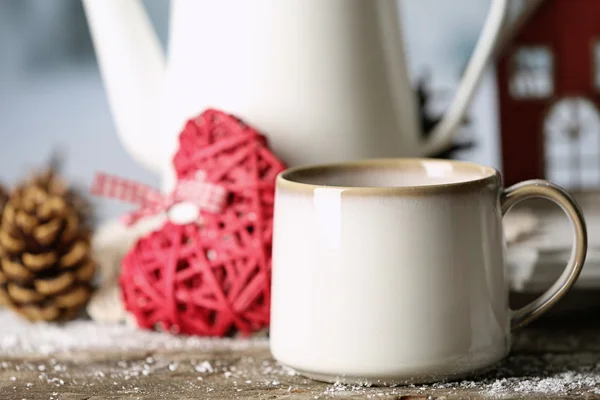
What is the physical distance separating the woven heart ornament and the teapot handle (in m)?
0.14

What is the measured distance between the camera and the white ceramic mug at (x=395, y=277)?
396mm

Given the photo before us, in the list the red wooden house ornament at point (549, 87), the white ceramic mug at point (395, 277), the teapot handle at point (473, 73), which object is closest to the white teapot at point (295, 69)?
the teapot handle at point (473, 73)

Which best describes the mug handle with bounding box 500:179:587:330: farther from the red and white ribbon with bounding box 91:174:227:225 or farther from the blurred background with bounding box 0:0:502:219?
the blurred background with bounding box 0:0:502:219

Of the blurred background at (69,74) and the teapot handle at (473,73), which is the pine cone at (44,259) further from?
the blurred background at (69,74)

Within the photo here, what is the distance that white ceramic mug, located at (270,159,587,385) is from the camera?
1.30 feet

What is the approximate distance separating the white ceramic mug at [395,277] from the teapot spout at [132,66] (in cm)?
18

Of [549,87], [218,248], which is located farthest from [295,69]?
[549,87]

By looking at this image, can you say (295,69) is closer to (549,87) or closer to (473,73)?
(473,73)

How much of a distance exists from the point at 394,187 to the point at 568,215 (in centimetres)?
10

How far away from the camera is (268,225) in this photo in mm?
496

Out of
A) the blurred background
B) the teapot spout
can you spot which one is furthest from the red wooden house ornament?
the teapot spout

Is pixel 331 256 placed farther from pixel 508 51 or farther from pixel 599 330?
pixel 508 51

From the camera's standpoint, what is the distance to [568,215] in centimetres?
43

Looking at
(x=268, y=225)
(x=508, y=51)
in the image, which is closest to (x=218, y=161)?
(x=268, y=225)
